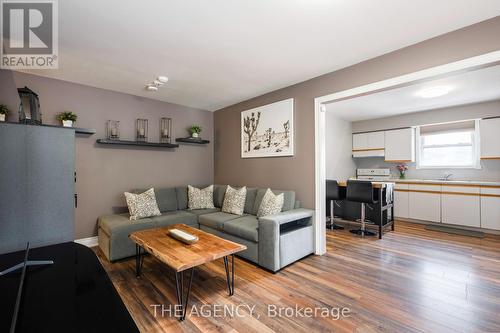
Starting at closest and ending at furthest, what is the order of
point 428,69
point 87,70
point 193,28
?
point 193,28, point 428,69, point 87,70

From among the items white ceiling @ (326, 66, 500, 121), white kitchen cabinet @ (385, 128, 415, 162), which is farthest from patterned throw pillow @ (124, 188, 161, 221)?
white kitchen cabinet @ (385, 128, 415, 162)

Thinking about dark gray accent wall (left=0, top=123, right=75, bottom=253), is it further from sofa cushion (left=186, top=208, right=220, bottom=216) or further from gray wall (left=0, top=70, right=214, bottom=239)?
sofa cushion (left=186, top=208, right=220, bottom=216)

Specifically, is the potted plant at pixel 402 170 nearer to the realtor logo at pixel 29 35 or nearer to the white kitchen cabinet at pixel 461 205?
the white kitchen cabinet at pixel 461 205

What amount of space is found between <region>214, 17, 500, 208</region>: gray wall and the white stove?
337 centimetres

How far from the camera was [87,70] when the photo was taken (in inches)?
117

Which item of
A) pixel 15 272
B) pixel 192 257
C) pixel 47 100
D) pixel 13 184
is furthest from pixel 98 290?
pixel 47 100

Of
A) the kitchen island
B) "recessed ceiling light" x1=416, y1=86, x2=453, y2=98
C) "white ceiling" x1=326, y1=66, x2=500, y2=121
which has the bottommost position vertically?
the kitchen island

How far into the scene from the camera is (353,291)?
2240 mm

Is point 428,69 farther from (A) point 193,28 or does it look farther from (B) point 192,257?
(B) point 192,257

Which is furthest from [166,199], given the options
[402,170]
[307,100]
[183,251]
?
[402,170]

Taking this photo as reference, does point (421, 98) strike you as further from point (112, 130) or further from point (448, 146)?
point (112, 130)

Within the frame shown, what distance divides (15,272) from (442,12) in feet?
10.5

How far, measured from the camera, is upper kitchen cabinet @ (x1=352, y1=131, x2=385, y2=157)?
18.5 ft

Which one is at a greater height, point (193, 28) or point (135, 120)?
point (193, 28)
